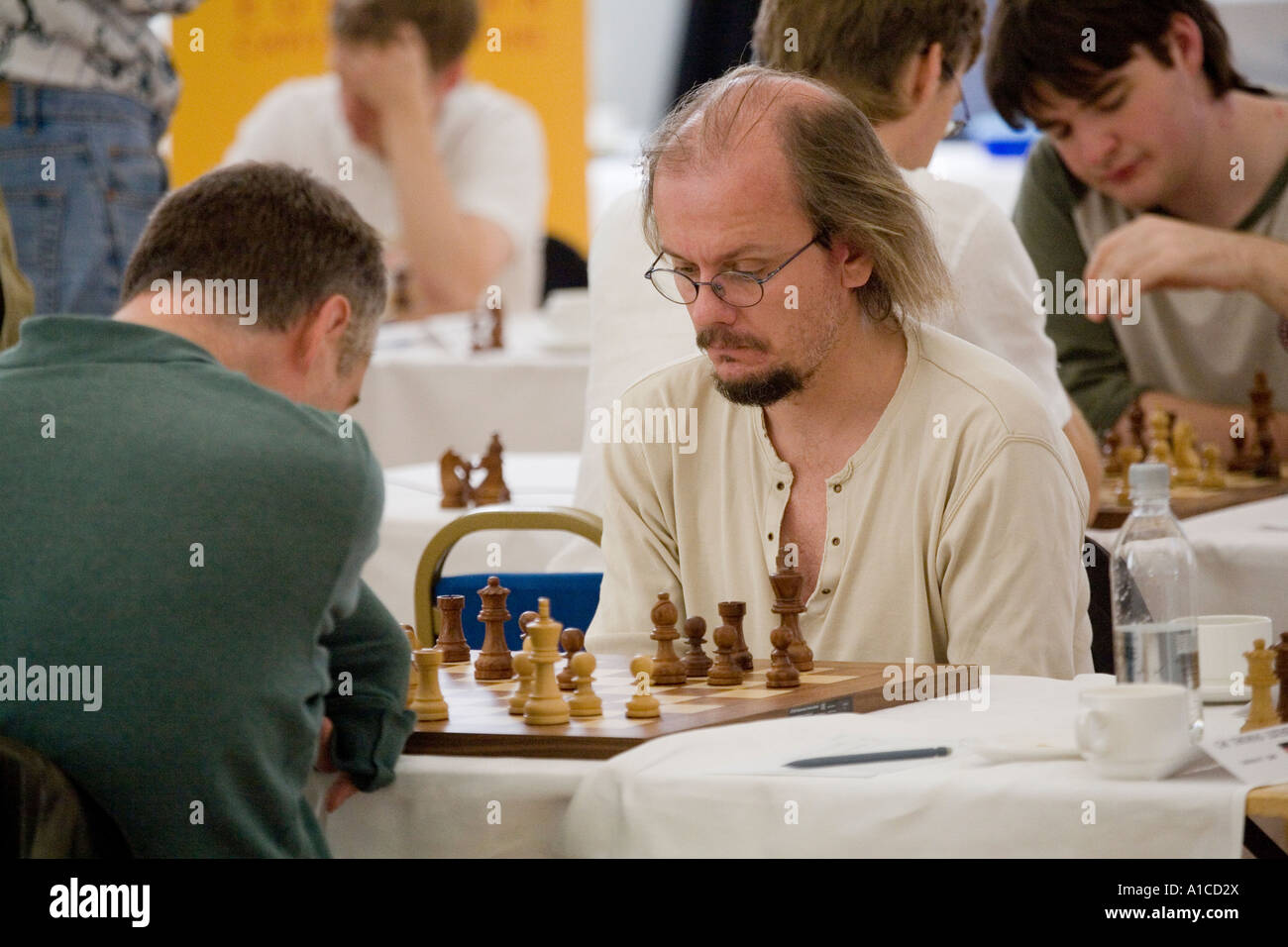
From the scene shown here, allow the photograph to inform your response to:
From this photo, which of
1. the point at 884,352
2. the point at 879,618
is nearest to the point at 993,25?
the point at 884,352

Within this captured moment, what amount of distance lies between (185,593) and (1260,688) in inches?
40.7

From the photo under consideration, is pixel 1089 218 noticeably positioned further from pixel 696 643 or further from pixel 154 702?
pixel 154 702

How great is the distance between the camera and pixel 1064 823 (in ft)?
4.76

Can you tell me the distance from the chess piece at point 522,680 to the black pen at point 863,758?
1.08ft

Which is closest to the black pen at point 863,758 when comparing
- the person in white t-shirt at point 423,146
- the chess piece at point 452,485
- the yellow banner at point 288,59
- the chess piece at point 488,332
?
the chess piece at point 452,485

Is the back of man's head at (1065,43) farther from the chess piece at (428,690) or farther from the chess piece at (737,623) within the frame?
the chess piece at (428,690)

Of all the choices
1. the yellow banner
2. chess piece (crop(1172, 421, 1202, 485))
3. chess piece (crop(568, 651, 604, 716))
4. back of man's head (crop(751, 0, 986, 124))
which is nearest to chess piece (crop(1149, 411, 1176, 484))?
chess piece (crop(1172, 421, 1202, 485))

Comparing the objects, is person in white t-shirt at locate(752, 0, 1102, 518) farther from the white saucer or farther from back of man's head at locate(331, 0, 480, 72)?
back of man's head at locate(331, 0, 480, 72)

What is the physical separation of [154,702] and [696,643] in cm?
64

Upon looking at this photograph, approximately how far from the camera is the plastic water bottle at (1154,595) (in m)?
1.75

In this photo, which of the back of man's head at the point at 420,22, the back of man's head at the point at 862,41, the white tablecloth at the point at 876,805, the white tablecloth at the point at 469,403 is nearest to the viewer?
the white tablecloth at the point at 876,805

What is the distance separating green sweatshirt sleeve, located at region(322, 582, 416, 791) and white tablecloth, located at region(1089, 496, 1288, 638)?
4.82ft

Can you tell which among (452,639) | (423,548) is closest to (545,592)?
(423,548)

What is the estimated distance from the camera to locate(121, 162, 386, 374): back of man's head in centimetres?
202
